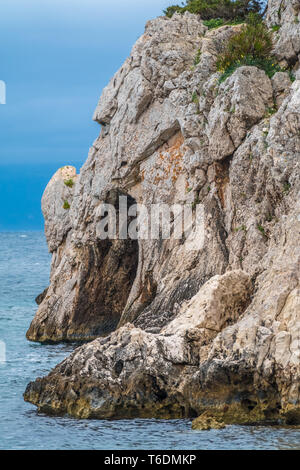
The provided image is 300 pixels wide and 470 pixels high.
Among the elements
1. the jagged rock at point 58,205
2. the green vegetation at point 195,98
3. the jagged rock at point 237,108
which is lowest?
the jagged rock at point 58,205

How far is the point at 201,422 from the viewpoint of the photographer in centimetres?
1653

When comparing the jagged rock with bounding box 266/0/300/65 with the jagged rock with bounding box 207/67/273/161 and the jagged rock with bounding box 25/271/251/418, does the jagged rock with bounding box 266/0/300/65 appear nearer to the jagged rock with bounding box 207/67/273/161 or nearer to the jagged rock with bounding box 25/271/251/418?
the jagged rock with bounding box 207/67/273/161

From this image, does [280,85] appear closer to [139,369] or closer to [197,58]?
[197,58]

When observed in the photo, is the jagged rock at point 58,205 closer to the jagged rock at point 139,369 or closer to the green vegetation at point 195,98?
the green vegetation at point 195,98

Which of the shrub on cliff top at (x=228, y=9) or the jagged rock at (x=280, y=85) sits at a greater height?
the shrub on cliff top at (x=228, y=9)

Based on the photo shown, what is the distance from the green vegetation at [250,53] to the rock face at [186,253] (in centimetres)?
59

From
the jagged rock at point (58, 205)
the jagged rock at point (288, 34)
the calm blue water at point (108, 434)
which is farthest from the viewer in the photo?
the jagged rock at point (58, 205)

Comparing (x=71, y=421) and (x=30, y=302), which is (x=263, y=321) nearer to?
(x=71, y=421)

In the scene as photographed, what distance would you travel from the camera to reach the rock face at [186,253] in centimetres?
1756

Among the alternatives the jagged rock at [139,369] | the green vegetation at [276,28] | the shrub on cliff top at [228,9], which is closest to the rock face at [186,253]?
the jagged rock at [139,369]

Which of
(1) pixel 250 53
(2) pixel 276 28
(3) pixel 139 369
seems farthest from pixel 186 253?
(2) pixel 276 28

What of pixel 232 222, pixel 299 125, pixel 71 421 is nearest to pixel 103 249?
pixel 232 222
